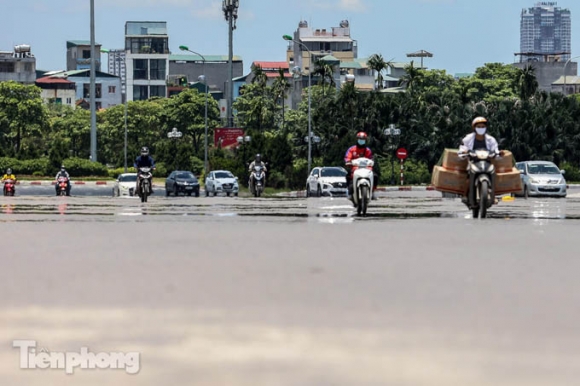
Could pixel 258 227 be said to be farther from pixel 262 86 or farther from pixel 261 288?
pixel 262 86

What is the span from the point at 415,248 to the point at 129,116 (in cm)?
13386

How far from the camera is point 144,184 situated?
1471 inches

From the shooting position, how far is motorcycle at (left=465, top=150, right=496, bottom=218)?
23.1m

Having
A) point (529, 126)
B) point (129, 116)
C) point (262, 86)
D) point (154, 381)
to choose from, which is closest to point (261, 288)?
point (154, 381)

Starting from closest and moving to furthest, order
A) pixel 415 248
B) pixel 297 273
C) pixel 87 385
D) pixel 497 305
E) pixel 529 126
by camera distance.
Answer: pixel 87 385 → pixel 497 305 → pixel 297 273 → pixel 415 248 → pixel 529 126

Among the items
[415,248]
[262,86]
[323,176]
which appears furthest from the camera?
[262,86]

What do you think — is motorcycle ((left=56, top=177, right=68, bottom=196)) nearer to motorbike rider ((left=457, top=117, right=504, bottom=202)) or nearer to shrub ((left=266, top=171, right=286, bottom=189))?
shrub ((left=266, top=171, right=286, bottom=189))

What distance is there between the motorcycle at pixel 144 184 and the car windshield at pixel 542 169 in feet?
62.9

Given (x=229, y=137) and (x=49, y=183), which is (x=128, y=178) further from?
(x=49, y=183)

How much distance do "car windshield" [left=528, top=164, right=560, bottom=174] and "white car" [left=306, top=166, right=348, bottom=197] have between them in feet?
23.4

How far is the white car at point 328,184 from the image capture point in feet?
178

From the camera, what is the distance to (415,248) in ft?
51.5

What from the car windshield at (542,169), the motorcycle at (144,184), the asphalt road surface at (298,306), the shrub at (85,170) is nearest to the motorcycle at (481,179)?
the asphalt road surface at (298,306)

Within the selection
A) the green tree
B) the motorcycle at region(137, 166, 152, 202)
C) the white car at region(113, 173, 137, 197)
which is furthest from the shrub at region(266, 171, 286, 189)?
the green tree
